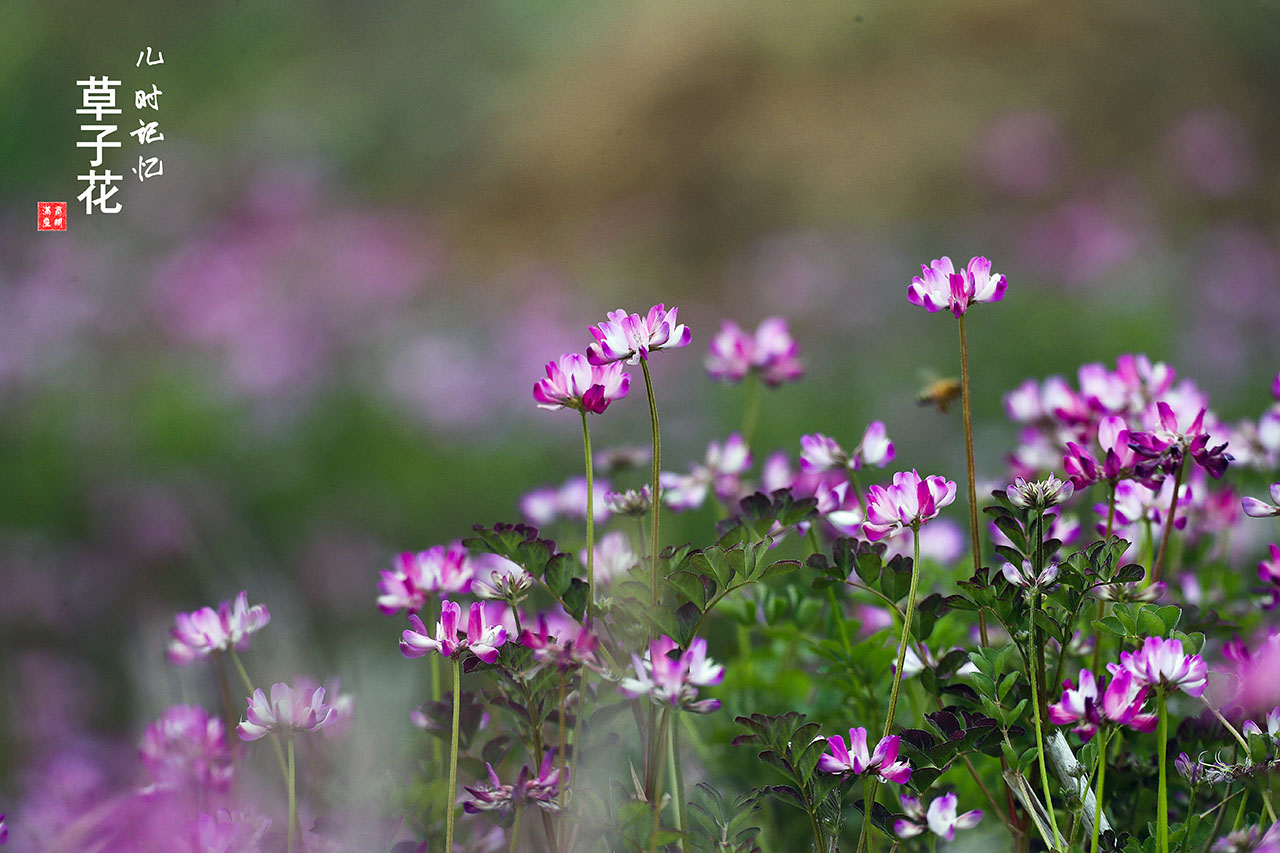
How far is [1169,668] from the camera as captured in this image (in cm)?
80

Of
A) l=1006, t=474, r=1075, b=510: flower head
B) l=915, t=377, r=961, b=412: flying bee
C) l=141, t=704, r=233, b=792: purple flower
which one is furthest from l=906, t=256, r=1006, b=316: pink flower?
l=141, t=704, r=233, b=792: purple flower

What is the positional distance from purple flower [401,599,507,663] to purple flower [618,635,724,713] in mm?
110

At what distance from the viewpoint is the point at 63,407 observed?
3.58 metres

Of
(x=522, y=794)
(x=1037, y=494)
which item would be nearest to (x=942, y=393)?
(x=1037, y=494)

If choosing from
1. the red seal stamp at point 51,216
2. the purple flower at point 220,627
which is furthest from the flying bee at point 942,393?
the red seal stamp at point 51,216

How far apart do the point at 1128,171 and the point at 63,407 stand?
5.10 m

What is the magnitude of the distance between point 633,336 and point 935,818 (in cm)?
44

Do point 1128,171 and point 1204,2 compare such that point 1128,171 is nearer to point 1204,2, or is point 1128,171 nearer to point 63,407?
point 1204,2

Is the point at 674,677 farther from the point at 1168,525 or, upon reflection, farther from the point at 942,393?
the point at 942,393

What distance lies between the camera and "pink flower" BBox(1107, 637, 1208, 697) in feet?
2.63

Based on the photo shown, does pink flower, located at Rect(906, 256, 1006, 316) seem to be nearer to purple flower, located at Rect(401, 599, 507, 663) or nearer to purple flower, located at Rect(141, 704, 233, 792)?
purple flower, located at Rect(401, 599, 507, 663)

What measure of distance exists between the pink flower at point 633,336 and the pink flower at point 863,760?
1.05ft

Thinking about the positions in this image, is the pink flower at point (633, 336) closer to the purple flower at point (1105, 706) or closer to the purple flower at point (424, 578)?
the purple flower at point (424, 578)

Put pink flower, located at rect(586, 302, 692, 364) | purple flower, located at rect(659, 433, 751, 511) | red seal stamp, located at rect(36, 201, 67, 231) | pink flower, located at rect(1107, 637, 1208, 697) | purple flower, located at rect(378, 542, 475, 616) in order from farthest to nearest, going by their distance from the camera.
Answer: red seal stamp, located at rect(36, 201, 67, 231)
purple flower, located at rect(659, 433, 751, 511)
purple flower, located at rect(378, 542, 475, 616)
pink flower, located at rect(586, 302, 692, 364)
pink flower, located at rect(1107, 637, 1208, 697)
